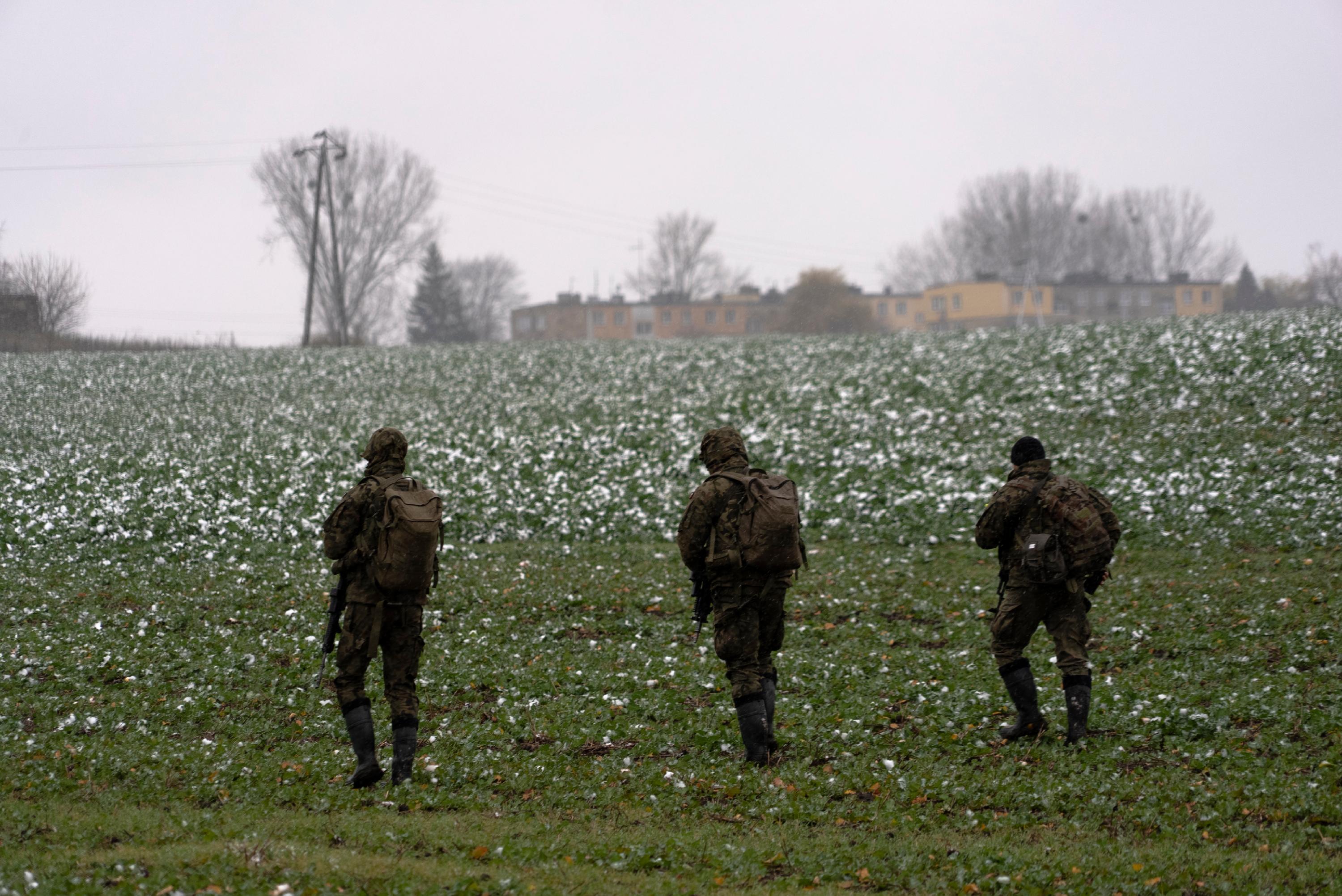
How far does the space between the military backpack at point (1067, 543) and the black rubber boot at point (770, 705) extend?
88.4 inches

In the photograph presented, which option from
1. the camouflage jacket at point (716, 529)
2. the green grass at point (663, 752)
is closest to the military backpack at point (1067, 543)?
the green grass at point (663, 752)

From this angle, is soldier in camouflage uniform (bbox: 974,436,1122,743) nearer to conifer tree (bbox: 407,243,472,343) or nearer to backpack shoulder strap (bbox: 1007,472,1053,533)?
backpack shoulder strap (bbox: 1007,472,1053,533)

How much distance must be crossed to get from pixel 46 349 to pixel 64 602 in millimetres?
27661

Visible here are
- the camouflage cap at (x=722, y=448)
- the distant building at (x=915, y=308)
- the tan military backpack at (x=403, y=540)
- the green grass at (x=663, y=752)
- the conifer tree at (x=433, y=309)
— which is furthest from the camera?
the distant building at (x=915, y=308)

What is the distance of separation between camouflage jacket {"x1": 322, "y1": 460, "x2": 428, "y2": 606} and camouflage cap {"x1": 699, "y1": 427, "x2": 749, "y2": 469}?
2391 millimetres

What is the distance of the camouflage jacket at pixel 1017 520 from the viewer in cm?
838

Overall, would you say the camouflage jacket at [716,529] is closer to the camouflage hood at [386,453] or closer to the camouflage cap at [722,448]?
the camouflage cap at [722,448]

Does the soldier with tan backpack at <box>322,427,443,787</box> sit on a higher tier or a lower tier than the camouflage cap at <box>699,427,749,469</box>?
lower

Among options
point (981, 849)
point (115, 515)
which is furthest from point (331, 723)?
point (115, 515)

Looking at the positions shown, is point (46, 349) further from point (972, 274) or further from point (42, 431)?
point (972, 274)

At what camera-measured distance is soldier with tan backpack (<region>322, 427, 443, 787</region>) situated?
7.45 metres

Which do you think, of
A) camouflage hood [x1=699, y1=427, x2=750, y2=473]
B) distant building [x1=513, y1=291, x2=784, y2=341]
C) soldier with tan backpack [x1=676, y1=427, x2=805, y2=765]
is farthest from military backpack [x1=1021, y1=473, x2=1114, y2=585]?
distant building [x1=513, y1=291, x2=784, y2=341]

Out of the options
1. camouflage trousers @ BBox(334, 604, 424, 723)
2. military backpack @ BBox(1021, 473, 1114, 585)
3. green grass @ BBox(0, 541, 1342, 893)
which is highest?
military backpack @ BBox(1021, 473, 1114, 585)

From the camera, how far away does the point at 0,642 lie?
12188 millimetres
